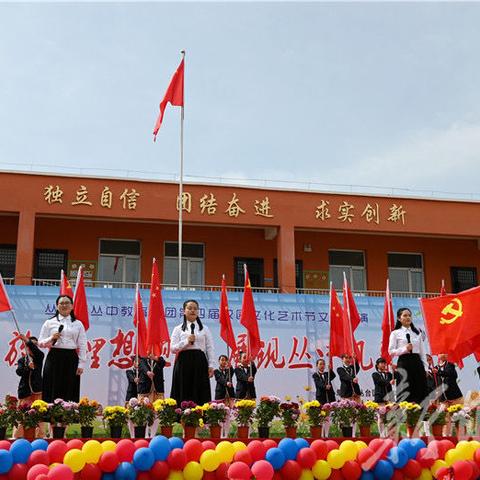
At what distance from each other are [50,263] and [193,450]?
1041 centimetres

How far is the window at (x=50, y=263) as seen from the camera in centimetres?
1418

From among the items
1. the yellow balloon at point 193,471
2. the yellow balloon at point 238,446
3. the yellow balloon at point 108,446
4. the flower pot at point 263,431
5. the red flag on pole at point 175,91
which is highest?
the red flag on pole at point 175,91

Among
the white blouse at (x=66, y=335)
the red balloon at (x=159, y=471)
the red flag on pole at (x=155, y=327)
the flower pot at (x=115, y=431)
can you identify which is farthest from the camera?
the red flag on pole at (x=155, y=327)

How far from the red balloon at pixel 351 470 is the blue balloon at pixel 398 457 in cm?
23

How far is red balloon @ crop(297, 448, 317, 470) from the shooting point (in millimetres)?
4691

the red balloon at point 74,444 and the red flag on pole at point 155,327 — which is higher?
the red flag on pole at point 155,327

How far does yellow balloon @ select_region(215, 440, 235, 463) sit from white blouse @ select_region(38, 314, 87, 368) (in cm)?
248

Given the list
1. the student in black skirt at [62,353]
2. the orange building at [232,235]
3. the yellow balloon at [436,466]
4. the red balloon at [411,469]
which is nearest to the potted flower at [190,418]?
the student in black skirt at [62,353]

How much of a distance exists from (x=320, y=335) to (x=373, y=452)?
772 centimetres

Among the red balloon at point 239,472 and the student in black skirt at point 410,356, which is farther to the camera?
the student in black skirt at point 410,356

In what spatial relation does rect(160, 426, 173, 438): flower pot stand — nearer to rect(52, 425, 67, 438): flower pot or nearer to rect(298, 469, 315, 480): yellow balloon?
rect(52, 425, 67, 438): flower pot

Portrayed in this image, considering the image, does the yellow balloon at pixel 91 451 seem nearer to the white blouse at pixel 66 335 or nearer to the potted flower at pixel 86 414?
the potted flower at pixel 86 414

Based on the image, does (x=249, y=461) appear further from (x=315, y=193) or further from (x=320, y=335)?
(x=315, y=193)

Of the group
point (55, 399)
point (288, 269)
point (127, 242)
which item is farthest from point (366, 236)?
point (55, 399)
